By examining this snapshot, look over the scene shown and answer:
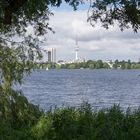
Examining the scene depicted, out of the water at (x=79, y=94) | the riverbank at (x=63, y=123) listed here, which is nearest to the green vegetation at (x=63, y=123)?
the riverbank at (x=63, y=123)

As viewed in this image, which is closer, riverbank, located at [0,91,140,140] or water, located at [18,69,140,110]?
riverbank, located at [0,91,140,140]

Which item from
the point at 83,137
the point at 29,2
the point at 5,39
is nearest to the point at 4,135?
the point at 83,137

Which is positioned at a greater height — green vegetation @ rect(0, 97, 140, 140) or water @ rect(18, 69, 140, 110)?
green vegetation @ rect(0, 97, 140, 140)

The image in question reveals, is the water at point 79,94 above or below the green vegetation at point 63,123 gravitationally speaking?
below

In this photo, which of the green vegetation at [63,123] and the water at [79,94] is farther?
the water at [79,94]

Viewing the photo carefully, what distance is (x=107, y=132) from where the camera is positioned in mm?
11922

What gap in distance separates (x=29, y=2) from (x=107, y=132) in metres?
5.00

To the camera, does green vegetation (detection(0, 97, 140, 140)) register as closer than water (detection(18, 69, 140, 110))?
Yes

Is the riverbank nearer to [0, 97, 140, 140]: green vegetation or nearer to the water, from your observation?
[0, 97, 140, 140]: green vegetation

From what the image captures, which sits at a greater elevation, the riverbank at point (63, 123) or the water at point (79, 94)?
the riverbank at point (63, 123)

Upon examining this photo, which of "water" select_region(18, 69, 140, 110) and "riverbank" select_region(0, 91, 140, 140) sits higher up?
"riverbank" select_region(0, 91, 140, 140)

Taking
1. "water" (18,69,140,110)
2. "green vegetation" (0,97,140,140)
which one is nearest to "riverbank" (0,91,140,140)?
"green vegetation" (0,97,140,140)

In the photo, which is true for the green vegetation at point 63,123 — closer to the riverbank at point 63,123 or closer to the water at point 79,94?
the riverbank at point 63,123

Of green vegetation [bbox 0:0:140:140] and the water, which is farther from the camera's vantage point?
the water
